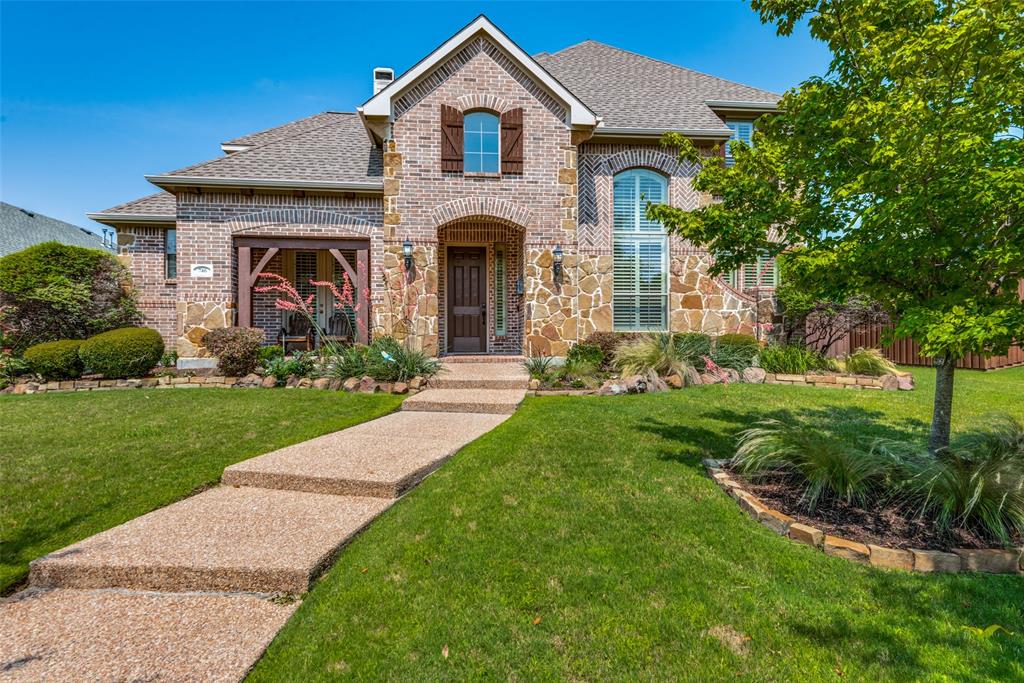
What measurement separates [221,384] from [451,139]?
6.95m

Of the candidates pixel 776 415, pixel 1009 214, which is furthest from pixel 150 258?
pixel 1009 214

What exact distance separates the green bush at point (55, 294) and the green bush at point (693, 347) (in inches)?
498

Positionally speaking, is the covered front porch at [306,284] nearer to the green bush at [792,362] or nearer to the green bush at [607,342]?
the green bush at [607,342]

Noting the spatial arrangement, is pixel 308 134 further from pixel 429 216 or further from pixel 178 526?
pixel 178 526

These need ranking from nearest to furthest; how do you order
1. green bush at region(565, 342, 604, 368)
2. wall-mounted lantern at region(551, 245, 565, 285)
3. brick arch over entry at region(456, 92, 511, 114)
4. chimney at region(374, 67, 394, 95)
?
green bush at region(565, 342, 604, 368) → brick arch over entry at region(456, 92, 511, 114) → wall-mounted lantern at region(551, 245, 565, 285) → chimney at region(374, 67, 394, 95)

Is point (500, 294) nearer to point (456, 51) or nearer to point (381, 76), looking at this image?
point (456, 51)

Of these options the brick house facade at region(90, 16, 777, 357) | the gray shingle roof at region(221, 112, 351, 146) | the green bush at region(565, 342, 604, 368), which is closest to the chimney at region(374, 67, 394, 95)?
the brick house facade at region(90, 16, 777, 357)

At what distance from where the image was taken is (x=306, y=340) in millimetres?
12375

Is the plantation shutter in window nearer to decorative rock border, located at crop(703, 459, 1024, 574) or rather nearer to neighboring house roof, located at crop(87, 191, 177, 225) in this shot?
neighboring house roof, located at crop(87, 191, 177, 225)

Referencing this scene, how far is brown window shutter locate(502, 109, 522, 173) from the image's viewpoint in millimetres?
10531

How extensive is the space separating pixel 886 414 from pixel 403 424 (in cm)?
645

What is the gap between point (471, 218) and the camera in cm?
1062

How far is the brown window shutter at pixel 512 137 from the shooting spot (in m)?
10.5

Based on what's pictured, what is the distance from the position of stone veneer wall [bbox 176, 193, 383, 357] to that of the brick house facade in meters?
0.03
